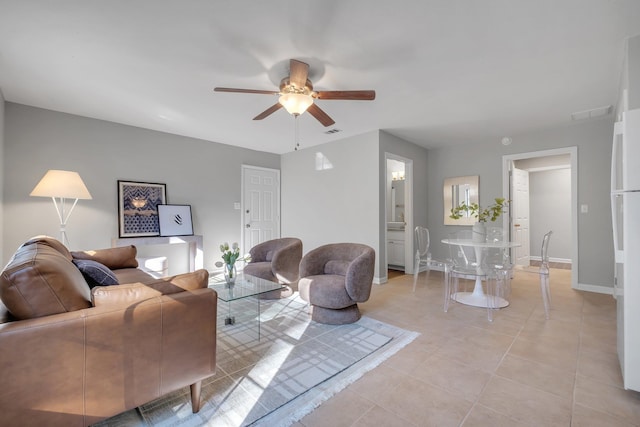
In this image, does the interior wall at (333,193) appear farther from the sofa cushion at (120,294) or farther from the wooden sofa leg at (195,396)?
the sofa cushion at (120,294)

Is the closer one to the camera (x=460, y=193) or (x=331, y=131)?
(x=331, y=131)

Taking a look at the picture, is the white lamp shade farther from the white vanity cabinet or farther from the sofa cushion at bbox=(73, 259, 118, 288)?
the white vanity cabinet

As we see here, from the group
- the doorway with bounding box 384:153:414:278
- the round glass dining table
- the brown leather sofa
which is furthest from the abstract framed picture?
the round glass dining table

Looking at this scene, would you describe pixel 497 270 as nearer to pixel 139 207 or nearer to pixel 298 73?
pixel 298 73

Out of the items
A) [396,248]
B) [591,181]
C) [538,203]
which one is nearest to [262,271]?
[396,248]

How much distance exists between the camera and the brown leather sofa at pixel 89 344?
1.10m

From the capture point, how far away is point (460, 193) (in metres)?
5.32

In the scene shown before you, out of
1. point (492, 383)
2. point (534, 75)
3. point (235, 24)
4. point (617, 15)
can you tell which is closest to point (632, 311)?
point (492, 383)

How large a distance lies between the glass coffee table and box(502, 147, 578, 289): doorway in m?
4.25

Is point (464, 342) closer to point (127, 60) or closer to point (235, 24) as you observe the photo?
point (235, 24)

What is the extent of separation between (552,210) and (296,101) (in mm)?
6962

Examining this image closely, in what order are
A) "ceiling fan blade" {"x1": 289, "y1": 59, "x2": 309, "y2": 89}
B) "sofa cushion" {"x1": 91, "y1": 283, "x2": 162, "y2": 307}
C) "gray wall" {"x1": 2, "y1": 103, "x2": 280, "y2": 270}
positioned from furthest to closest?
"gray wall" {"x1": 2, "y1": 103, "x2": 280, "y2": 270} → "ceiling fan blade" {"x1": 289, "y1": 59, "x2": 309, "y2": 89} → "sofa cushion" {"x1": 91, "y1": 283, "x2": 162, "y2": 307}

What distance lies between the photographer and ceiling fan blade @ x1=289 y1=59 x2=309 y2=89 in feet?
6.96

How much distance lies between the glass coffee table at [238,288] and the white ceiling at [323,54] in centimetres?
199
